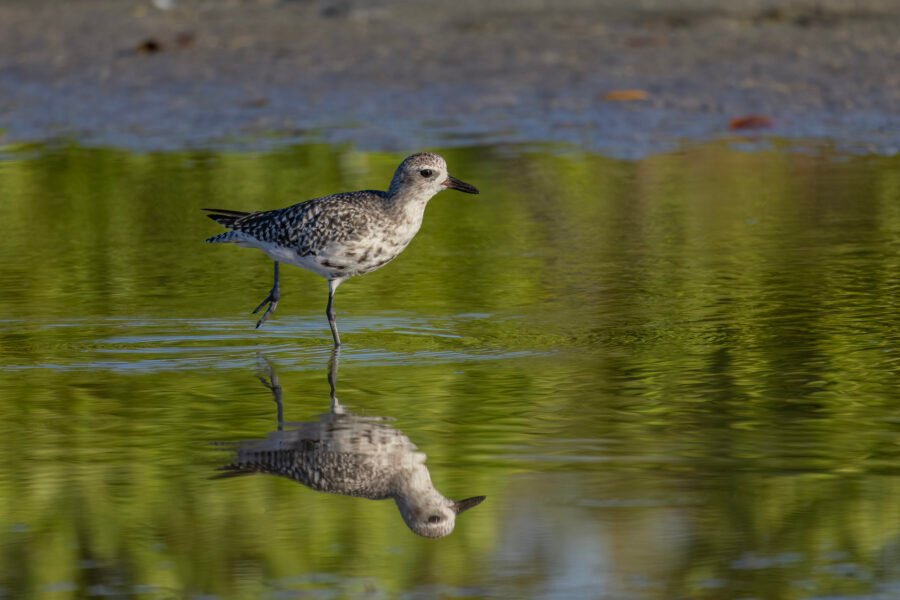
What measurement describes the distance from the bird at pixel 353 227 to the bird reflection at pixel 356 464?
2.17 metres

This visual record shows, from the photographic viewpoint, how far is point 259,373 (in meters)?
7.63

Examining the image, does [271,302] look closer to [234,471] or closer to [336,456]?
[336,456]

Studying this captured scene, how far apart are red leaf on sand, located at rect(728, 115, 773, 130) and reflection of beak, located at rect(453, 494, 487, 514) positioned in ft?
32.1

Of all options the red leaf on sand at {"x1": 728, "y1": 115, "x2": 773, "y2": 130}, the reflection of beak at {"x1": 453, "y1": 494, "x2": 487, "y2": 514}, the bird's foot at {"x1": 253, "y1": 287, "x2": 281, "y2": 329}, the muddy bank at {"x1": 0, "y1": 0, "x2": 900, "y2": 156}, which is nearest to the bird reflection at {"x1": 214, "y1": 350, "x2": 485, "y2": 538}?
the reflection of beak at {"x1": 453, "y1": 494, "x2": 487, "y2": 514}

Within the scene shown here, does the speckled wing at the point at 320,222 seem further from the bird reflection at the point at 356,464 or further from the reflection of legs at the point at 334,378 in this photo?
the bird reflection at the point at 356,464

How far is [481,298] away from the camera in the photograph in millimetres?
9242

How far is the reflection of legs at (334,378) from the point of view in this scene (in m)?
6.83

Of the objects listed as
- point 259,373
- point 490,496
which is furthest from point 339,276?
point 490,496

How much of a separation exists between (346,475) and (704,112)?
33.2 ft

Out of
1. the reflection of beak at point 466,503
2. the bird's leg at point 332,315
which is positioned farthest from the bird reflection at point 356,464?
the bird's leg at point 332,315

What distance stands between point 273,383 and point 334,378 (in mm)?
276

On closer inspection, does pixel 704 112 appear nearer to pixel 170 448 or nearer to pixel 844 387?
pixel 844 387

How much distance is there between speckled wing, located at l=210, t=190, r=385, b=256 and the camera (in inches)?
348

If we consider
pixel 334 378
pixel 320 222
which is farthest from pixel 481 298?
pixel 334 378
